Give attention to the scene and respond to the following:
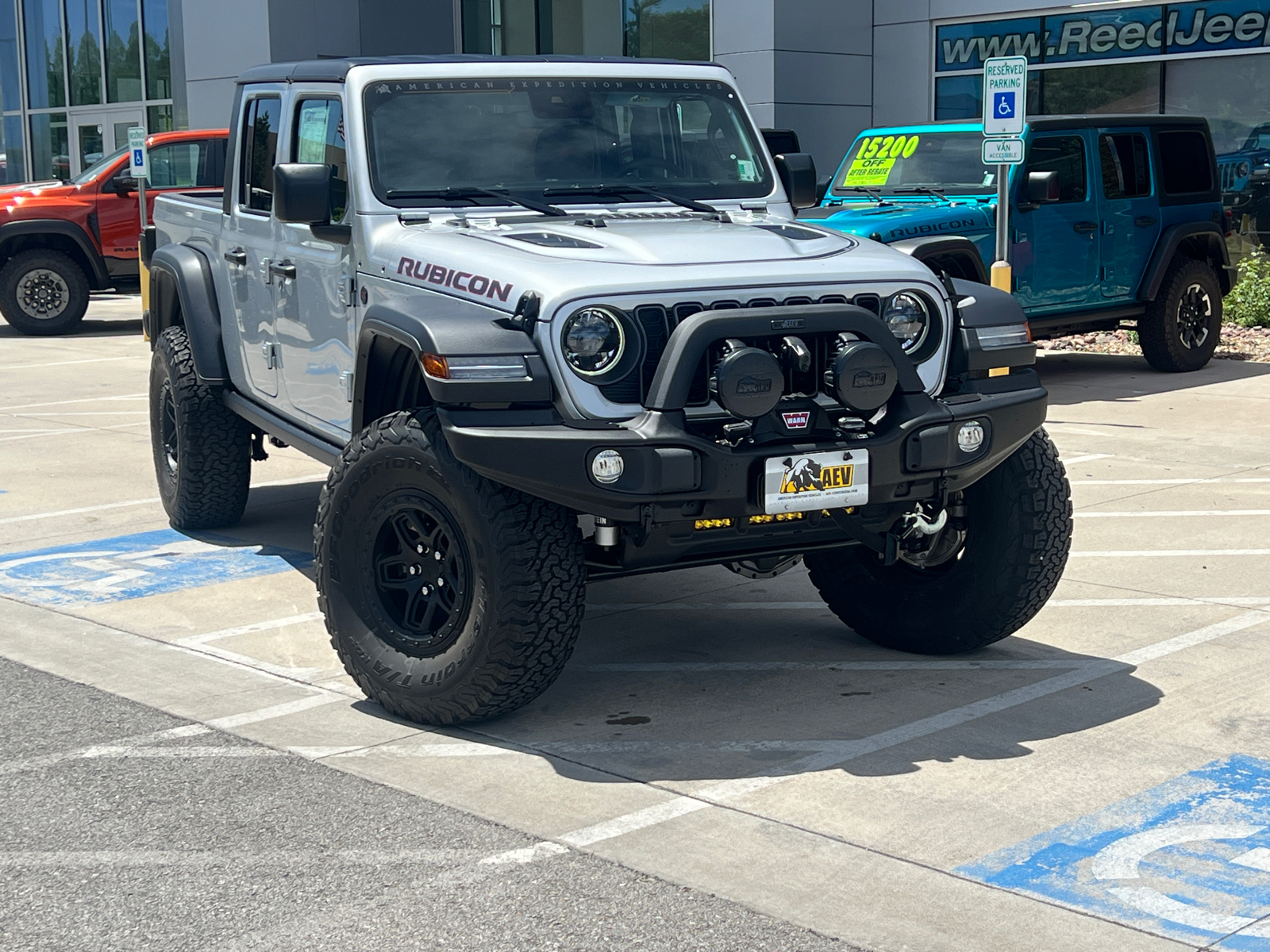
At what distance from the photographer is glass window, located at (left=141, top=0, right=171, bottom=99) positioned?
95.4 feet

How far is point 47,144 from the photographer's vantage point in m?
32.9

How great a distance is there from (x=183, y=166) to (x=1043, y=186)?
10.4 metres

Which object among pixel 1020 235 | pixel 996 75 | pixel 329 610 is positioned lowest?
pixel 329 610

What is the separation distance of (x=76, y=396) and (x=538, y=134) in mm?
→ 8314

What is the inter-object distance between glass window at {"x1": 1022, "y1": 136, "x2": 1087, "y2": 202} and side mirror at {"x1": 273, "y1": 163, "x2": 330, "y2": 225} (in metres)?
8.29

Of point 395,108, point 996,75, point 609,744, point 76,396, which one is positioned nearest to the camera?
point 609,744

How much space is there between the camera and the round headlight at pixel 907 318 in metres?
5.38

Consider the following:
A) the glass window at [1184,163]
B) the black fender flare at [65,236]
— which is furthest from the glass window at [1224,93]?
the black fender flare at [65,236]

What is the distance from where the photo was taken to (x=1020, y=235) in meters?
12.7

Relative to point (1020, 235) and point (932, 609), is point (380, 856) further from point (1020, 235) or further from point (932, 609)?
point (1020, 235)

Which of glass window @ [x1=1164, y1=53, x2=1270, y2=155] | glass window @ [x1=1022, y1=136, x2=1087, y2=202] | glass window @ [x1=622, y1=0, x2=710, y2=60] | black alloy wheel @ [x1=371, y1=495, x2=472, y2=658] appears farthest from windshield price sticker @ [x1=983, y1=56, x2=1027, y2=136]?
glass window @ [x1=622, y1=0, x2=710, y2=60]

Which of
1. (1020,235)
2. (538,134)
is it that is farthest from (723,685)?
(1020,235)

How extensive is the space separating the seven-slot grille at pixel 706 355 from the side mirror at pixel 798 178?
177 cm

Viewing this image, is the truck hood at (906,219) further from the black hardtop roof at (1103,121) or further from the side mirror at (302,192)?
the side mirror at (302,192)
